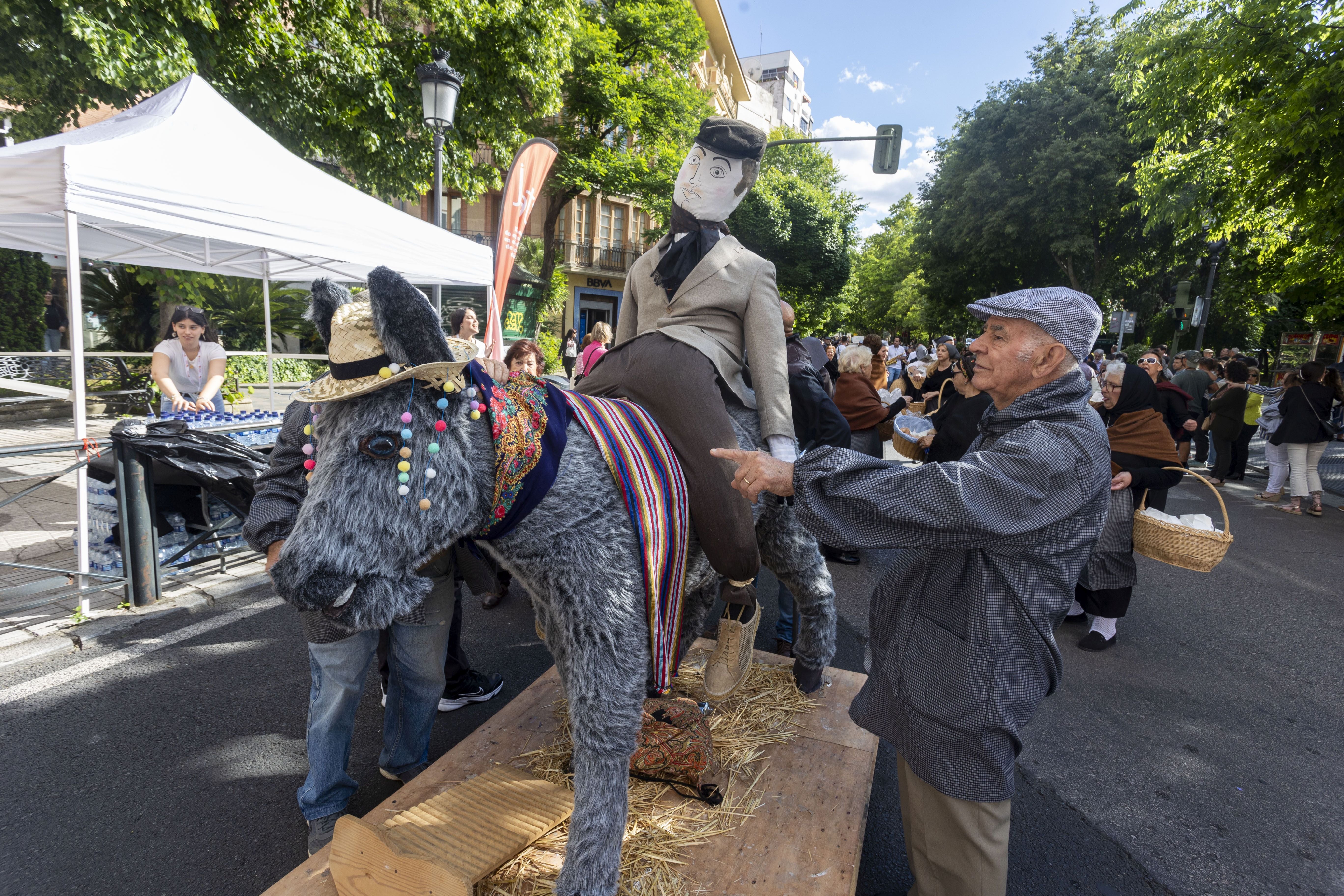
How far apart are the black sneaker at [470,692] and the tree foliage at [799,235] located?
73.3ft

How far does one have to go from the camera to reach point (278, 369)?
15.1 metres

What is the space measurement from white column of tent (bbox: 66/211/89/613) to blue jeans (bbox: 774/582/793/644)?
4.06 meters

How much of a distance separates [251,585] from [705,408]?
158 inches

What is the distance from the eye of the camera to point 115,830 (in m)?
2.35

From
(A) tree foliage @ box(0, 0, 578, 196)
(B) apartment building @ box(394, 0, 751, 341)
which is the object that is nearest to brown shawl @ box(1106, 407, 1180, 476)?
(A) tree foliage @ box(0, 0, 578, 196)

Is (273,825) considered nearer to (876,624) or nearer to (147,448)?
(876,624)

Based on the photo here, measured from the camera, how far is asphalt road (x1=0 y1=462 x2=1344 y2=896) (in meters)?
2.33

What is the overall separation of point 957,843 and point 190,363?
6317mm

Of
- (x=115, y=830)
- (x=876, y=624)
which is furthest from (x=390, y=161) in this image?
(x=876, y=624)

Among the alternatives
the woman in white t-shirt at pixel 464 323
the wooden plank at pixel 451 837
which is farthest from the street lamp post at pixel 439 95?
the wooden plank at pixel 451 837

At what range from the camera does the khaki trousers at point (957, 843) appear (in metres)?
1.74

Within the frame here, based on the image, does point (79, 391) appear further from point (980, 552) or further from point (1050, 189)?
point (1050, 189)

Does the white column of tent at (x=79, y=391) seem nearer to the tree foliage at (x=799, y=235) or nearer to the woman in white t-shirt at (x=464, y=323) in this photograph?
the woman in white t-shirt at (x=464, y=323)

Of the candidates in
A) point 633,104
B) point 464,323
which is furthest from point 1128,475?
point 633,104
